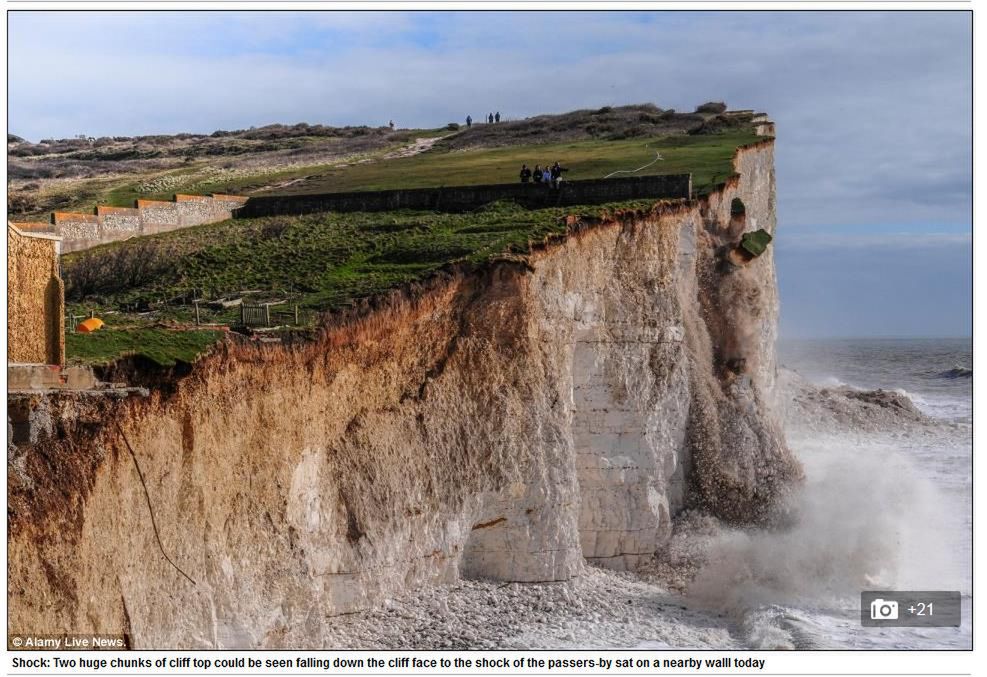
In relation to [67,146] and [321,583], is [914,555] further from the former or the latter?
[67,146]

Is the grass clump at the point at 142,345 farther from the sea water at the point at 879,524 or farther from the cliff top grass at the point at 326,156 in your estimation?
the cliff top grass at the point at 326,156

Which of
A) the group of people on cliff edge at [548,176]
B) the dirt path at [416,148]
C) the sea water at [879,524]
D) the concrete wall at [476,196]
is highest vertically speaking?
the dirt path at [416,148]

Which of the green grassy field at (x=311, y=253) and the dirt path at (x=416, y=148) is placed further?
the dirt path at (x=416, y=148)

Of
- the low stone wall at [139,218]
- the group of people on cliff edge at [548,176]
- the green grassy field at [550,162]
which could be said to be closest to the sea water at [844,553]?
the green grassy field at [550,162]

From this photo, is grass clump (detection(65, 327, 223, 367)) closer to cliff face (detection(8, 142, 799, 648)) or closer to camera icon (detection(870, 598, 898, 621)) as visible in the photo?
cliff face (detection(8, 142, 799, 648))

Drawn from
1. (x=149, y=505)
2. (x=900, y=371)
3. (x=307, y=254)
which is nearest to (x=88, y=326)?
(x=149, y=505)

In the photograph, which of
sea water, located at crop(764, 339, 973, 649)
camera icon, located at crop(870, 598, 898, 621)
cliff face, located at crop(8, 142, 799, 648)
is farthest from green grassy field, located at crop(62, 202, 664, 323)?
camera icon, located at crop(870, 598, 898, 621)

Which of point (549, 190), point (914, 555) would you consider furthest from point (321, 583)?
point (549, 190)
